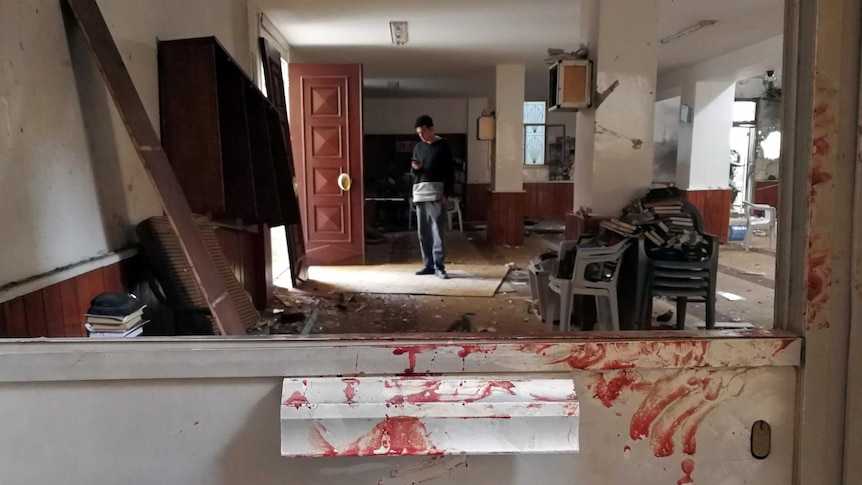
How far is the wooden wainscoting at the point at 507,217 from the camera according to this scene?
26.7 feet

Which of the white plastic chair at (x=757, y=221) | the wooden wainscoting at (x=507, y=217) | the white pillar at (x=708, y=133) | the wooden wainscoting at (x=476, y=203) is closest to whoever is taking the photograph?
the white plastic chair at (x=757, y=221)

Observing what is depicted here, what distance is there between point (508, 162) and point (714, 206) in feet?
9.19

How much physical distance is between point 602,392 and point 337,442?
493 millimetres

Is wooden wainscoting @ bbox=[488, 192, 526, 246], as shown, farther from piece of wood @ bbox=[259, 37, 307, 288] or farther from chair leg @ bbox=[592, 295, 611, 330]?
chair leg @ bbox=[592, 295, 611, 330]

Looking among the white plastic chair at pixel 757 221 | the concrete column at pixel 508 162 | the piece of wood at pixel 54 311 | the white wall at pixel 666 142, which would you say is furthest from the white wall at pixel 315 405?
the white wall at pixel 666 142

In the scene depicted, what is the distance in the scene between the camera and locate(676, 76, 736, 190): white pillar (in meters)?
7.88

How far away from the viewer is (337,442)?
106 cm

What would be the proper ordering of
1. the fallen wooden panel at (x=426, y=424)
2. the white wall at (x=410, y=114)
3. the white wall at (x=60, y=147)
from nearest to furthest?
the fallen wooden panel at (x=426, y=424)
the white wall at (x=60, y=147)
the white wall at (x=410, y=114)

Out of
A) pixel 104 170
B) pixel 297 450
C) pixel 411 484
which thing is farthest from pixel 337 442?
pixel 104 170

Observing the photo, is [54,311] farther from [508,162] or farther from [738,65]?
[738,65]

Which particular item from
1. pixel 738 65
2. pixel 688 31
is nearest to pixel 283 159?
pixel 688 31

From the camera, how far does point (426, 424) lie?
106 centimetres

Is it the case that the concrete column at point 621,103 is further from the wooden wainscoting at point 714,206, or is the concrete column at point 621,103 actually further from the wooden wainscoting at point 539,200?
the wooden wainscoting at point 539,200

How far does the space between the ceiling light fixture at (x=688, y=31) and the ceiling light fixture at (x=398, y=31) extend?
107 inches
